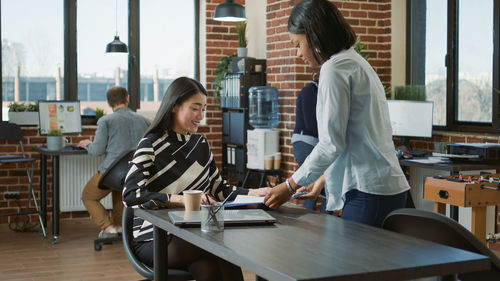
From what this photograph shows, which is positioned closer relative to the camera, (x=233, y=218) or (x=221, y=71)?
(x=233, y=218)

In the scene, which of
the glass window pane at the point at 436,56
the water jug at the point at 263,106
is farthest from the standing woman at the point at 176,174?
the glass window pane at the point at 436,56

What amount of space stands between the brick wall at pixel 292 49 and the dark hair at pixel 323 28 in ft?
11.3

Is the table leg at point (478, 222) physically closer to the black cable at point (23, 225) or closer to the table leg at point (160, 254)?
the table leg at point (160, 254)

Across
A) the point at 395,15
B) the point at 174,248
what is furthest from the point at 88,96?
the point at 174,248

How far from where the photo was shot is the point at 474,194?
3756 millimetres

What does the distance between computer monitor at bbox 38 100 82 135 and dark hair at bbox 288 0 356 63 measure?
4.34m

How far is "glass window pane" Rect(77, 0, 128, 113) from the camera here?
672 centimetres

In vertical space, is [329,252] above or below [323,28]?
below

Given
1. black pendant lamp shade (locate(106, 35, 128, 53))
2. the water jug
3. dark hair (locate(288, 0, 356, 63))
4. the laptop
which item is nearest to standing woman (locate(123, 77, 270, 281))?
the laptop

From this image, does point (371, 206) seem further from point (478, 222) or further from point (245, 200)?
point (478, 222)

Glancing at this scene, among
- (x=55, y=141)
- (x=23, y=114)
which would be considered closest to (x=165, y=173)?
(x=55, y=141)

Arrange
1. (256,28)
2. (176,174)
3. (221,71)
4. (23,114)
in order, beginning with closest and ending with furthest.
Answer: (176,174), (23,114), (256,28), (221,71)

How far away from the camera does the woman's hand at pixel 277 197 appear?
7.47 feet

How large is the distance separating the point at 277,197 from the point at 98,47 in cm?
494
